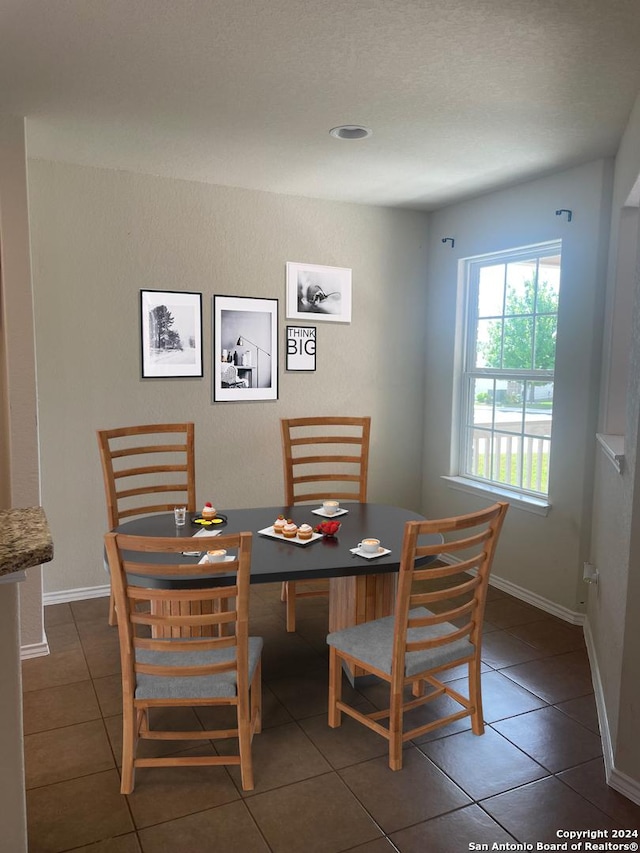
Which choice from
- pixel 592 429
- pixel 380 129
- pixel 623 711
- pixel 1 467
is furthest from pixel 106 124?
pixel 623 711

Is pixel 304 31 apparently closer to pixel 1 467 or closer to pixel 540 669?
pixel 1 467

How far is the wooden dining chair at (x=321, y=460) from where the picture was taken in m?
3.77

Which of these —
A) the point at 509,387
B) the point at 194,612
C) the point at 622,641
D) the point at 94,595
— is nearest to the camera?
the point at 622,641

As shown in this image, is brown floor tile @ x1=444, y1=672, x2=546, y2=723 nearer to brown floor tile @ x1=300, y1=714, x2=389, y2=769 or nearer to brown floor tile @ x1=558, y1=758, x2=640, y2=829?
brown floor tile @ x1=558, y1=758, x2=640, y2=829

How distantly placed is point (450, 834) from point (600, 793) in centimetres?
58

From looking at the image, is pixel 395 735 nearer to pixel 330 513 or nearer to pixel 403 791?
pixel 403 791

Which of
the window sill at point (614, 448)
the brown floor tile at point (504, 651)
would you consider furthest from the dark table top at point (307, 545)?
the window sill at point (614, 448)

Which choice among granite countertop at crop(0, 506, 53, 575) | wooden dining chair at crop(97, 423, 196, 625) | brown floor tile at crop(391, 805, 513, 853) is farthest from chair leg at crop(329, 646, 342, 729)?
granite countertop at crop(0, 506, 53, 575)

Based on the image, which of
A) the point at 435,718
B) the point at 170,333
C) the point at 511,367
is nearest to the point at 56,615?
the point at 170,333

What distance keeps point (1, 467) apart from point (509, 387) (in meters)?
3.02

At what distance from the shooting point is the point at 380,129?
304 cm

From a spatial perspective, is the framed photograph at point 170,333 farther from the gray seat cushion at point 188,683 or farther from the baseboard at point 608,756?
the baseboard at point 608,756

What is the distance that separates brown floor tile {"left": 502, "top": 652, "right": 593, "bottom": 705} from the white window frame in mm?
1052

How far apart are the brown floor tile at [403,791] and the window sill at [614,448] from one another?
1337 millimetres
